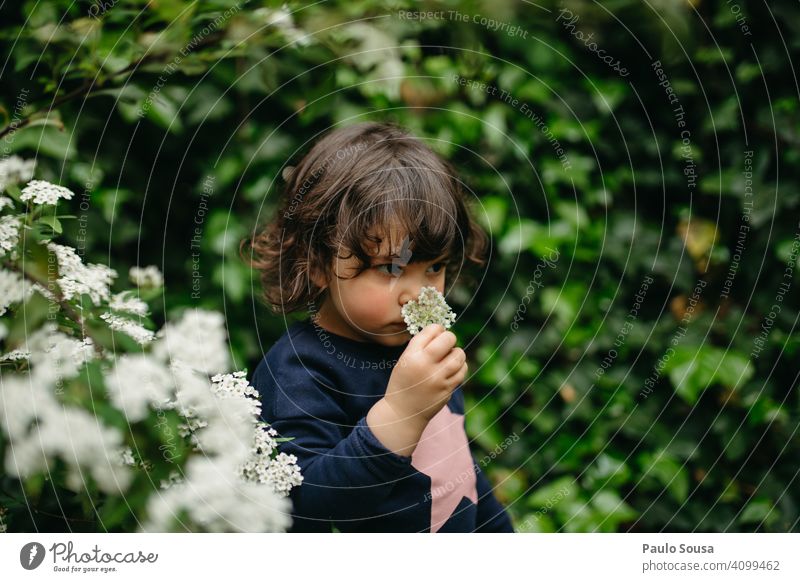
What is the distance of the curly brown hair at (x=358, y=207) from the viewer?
29.0 inches

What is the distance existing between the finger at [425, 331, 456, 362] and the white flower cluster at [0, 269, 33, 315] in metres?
0.44

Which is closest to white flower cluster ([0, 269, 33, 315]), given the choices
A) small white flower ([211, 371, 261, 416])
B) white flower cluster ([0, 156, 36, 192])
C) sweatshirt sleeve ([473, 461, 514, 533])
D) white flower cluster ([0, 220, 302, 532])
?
white flower cluster ([0, 220, 302, 532])

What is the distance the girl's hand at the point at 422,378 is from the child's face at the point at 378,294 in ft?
0.17

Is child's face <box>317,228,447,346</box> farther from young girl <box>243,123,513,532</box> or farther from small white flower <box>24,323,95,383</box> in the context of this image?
small white flower <box>24,323,95,383</box>

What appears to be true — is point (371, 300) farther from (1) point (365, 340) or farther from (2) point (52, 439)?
(2) point (52, 439)

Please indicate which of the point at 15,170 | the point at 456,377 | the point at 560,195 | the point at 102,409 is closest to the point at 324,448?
the point at 456,377

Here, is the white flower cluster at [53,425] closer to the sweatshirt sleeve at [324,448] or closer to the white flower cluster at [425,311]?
the sweatshirt sleeve at [324,448]

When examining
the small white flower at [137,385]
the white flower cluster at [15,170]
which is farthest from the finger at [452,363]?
the white flower cluster at [15,170]

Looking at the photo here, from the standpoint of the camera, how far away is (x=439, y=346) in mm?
697

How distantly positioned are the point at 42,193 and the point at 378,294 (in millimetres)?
396

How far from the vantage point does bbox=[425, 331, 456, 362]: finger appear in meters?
0.70

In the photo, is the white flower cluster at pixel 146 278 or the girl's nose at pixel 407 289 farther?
the white flower cluster at pixel 146 278
